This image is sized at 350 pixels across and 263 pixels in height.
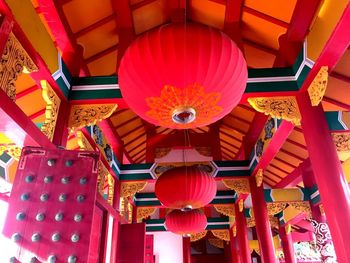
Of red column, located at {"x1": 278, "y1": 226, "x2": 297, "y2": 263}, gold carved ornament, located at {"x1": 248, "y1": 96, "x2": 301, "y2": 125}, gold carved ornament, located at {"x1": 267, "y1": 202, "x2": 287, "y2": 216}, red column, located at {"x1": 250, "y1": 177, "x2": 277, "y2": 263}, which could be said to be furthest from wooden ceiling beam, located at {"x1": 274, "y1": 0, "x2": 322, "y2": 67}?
red column, located at {"x1": 278, "y1": 226, "x2": 297, "y2": 263}

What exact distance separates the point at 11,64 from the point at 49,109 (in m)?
0.92

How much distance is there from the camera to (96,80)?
13.1 feet

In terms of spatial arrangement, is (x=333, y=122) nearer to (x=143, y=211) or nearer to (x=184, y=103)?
(x=184, y=103)

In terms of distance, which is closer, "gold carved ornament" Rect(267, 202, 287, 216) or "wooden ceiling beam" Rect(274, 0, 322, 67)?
"wooden ceiling beam" Rect(274, 0, 322, 67)

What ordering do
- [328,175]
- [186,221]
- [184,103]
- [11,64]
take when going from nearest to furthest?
[184,103] → [11,64] → [328,175] → [186,221]

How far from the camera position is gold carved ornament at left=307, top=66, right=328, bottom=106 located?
324cm

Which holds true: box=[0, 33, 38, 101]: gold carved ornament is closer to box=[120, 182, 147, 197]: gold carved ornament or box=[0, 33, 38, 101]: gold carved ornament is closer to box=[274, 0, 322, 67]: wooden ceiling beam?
box=[274, 0, 322, 67]: wooden ceiling beam

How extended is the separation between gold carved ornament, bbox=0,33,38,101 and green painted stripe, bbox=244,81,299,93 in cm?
250

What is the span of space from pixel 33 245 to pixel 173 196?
213cm

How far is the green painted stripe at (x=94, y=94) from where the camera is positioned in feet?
12.6

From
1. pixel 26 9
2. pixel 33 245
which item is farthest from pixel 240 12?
pixel 33 245

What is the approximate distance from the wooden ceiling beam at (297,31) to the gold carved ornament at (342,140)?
1057 mm

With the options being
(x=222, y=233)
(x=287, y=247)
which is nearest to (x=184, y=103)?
(x=287, y=247)

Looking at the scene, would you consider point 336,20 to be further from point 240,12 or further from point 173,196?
point 173,196
